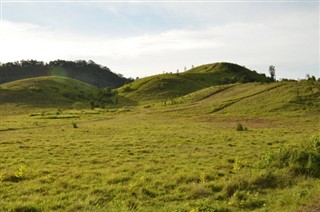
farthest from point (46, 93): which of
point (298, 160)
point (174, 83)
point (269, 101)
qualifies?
point (298, 160)

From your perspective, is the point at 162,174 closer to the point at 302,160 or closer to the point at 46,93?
the point at 302,160

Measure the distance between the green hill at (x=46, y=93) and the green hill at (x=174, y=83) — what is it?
45.9 ft

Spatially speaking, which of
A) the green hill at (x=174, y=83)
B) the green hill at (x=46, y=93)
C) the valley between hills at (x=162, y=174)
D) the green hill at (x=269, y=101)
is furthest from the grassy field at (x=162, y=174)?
the green hill at (x=174, y=83)

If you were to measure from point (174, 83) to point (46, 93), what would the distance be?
134 feet

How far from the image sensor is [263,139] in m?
30.2

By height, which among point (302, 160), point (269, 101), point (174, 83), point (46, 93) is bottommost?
point (302, 160)

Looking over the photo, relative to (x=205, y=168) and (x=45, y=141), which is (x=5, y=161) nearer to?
(x=45, y=141)

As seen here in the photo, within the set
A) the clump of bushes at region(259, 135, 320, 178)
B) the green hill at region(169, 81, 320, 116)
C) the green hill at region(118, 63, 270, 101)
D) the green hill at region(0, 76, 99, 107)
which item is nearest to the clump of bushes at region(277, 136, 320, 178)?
the clump of bushes at region(259, 135, 320, 178)

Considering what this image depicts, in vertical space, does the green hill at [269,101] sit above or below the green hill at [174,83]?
below

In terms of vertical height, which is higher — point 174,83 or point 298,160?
point 174,83

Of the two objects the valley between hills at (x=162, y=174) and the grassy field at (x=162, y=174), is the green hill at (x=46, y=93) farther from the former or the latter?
the grassy field at (x=162, y=174)

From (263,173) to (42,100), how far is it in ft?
295

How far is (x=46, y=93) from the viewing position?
108 m

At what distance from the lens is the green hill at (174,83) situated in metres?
109
